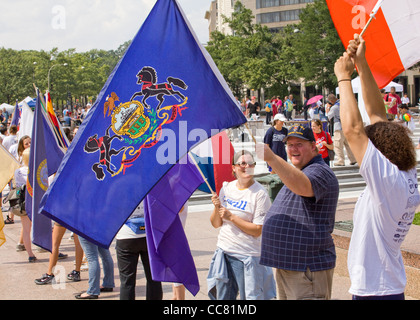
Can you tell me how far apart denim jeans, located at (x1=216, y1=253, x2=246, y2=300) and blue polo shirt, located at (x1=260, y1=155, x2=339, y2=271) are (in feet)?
3.06

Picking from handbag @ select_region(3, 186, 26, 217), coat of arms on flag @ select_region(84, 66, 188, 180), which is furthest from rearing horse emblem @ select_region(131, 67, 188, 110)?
handbag @ select_region(3, 186, 26, 217)

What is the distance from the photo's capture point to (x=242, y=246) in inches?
195

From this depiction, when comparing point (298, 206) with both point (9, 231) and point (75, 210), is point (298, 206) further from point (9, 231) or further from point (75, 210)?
point (9, 231)

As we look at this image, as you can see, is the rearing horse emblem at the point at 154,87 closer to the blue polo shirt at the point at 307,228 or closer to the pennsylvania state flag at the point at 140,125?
the pennsylvania state flag at the point at 140,125

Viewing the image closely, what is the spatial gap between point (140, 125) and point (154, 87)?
0.34m

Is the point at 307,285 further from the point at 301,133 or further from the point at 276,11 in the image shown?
the point at 276,11

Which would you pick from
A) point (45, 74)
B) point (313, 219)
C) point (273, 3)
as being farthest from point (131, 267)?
point (273, 3)

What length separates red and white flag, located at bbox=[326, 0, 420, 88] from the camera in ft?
17.3

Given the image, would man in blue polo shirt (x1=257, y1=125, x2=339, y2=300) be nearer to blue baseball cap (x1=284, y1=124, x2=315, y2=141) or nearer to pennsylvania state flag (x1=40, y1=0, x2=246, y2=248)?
blue baseball cap (x1=284, y1=124, x2=315, y2=141)

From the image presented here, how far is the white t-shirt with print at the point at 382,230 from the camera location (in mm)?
3174

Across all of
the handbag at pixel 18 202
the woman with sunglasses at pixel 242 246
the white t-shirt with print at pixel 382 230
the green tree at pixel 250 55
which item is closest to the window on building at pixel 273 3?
the green tree at pixel 250 55

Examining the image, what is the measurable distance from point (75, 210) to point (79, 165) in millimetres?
353

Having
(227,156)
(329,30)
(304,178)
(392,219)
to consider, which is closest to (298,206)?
(304,178)

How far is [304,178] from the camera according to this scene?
12.4 feet
